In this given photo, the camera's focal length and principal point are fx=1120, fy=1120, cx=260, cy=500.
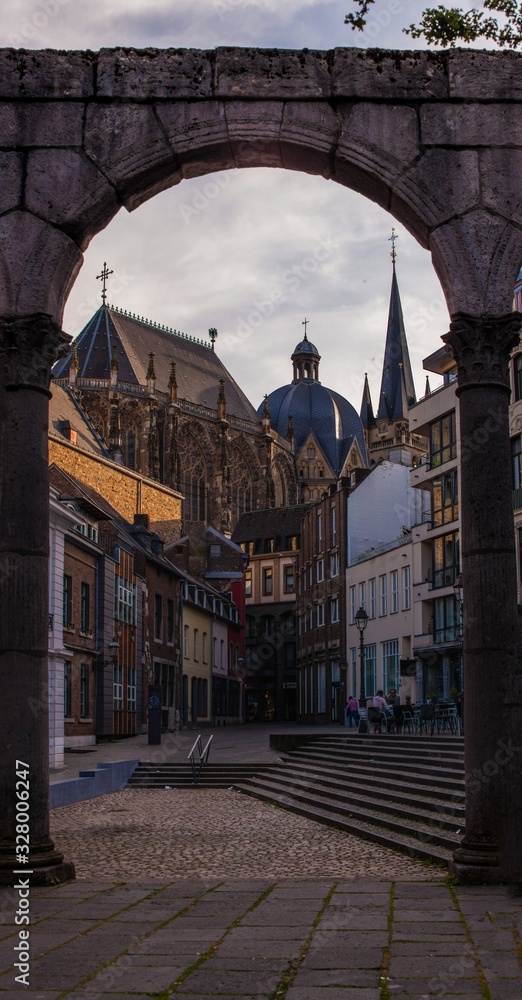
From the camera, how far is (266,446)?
95.6 meters

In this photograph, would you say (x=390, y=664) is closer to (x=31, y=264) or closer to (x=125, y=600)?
(x=125, y=600)

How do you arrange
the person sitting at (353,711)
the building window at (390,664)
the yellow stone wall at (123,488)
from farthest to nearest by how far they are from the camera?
the yellow stone wall at (123,488)
the building window at (390,664)
the person sitting at (353,711)

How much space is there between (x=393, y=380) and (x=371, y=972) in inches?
4837

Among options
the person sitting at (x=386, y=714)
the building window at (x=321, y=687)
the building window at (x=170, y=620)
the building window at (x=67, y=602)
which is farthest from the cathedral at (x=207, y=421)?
the person sitting at (x=386, y=714)

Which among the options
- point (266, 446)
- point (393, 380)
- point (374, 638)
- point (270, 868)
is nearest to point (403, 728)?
point (374, 638)

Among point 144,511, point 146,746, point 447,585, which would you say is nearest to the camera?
point 146,746

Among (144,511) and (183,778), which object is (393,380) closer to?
(144,511)

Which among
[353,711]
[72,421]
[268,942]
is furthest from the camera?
[72,421]

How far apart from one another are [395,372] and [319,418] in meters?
11.7

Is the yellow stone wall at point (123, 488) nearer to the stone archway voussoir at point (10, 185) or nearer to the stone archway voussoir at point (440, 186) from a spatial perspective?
the stone archway voussoir at point (10, 185)

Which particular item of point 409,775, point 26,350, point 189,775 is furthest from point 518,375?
point 26,350

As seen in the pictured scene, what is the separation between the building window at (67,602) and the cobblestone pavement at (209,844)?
13.4m

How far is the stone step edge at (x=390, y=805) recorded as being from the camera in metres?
13.1

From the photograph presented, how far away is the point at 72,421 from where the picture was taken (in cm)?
6406
